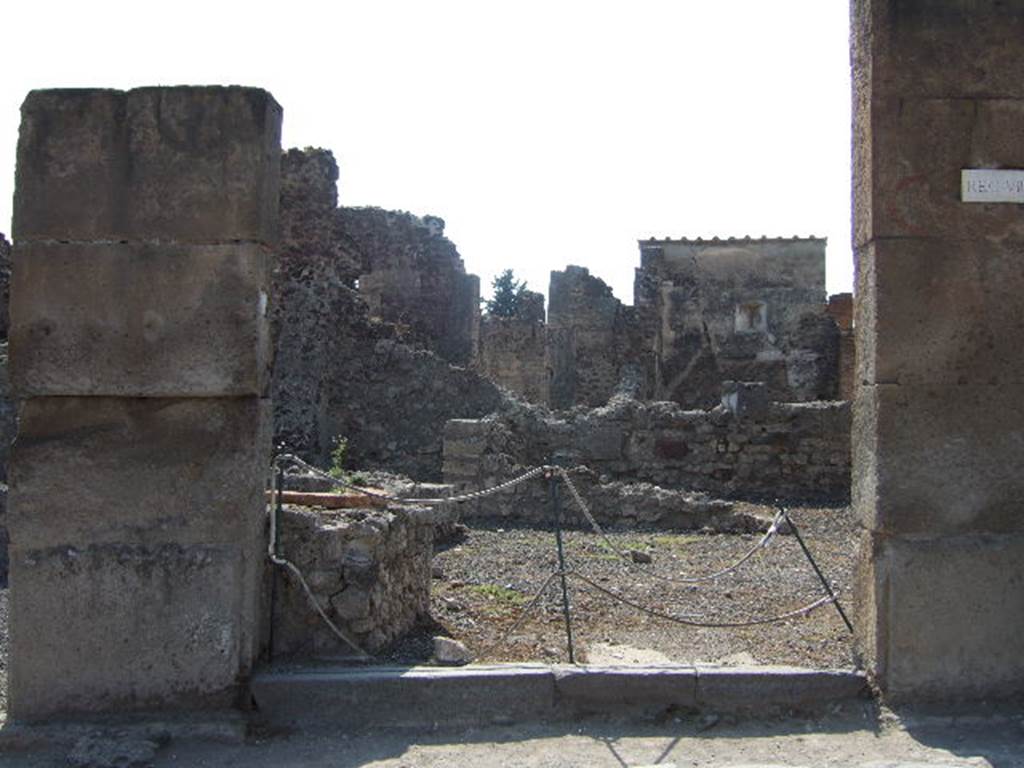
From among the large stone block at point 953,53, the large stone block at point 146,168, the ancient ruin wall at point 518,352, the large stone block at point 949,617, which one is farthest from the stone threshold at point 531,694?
the ancient ruin wall at point 518,352

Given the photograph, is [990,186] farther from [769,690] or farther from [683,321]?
[683,321]

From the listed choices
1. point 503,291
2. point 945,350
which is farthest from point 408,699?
point 503,291

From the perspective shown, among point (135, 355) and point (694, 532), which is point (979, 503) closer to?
point (135, 355)

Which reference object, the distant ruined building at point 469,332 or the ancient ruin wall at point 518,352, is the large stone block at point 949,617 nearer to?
the distant ruined building at point 469,332

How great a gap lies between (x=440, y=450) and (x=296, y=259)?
3.82m

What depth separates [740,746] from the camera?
4832mm

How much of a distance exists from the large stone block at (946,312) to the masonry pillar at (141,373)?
2854 millimetres

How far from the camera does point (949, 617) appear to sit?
202 inches

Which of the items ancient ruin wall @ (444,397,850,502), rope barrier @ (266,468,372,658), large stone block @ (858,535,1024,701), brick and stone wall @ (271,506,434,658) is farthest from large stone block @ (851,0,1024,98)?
ancient ruin wall @ (444,397,850,502)

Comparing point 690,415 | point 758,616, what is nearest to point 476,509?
point 690,415

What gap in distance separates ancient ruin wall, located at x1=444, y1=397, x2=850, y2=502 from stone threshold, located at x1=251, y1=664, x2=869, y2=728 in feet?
30.1

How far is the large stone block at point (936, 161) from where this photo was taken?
5.12 m

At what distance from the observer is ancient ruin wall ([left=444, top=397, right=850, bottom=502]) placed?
1448 cm

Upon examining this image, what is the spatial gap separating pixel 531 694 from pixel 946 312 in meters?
2.59
